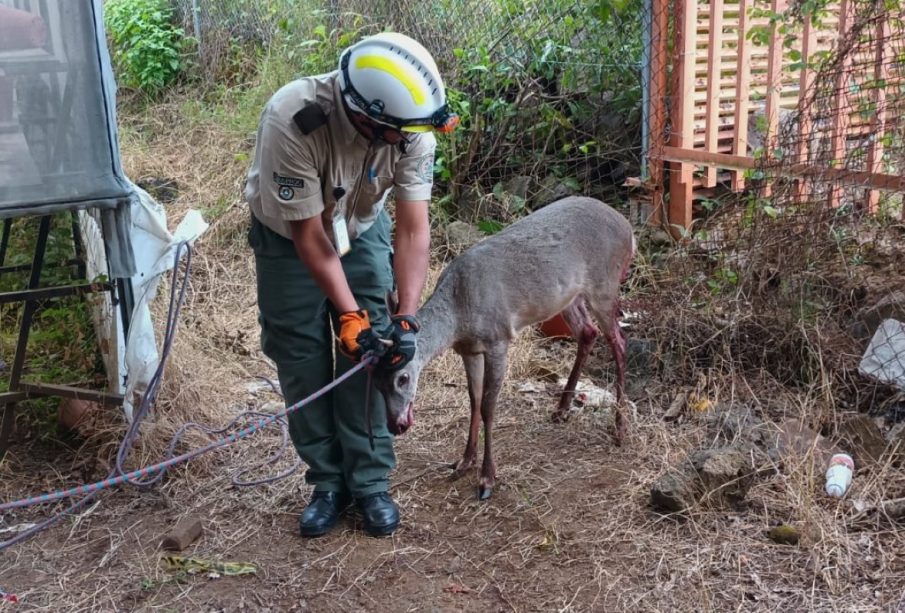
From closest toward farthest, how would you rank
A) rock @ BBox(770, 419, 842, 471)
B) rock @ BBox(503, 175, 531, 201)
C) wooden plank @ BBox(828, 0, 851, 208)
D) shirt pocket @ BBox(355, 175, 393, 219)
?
shirt pocket @ BBox(355, 175, 393, 219) < rock @ BBox(770, 419, 842, 471) < wooden plank @ BBox(828, 0, 851, 208) < rock @ BBox(503, 175, 531, 201)

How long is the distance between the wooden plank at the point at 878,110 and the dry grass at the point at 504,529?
1240 mm

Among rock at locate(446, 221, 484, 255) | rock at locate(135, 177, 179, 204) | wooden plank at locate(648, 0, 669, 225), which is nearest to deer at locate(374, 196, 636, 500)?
wooden plank at locate(648, 0, 669, 225)

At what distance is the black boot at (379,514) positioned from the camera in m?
4.05

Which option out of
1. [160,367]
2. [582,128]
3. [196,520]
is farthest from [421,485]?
[582,128]

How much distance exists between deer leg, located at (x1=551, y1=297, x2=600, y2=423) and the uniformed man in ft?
4.38

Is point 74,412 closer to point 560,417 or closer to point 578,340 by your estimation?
point 560,417

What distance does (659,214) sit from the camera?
694 centimetres

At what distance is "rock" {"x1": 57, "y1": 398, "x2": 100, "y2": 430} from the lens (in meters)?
4.83

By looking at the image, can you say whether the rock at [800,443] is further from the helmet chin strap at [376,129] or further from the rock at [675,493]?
the helmet chin strap at [376,129]

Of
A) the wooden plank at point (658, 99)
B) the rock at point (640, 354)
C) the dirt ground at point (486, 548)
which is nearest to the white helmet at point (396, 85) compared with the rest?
the dirt ground at point (486, 548)

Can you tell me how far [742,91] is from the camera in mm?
6277

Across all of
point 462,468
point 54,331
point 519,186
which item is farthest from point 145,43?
point 462,468

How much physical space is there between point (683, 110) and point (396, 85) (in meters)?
3.92

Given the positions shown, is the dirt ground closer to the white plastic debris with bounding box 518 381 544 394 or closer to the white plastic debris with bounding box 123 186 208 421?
the white plastic debris with bounding box 123 186 208 421
